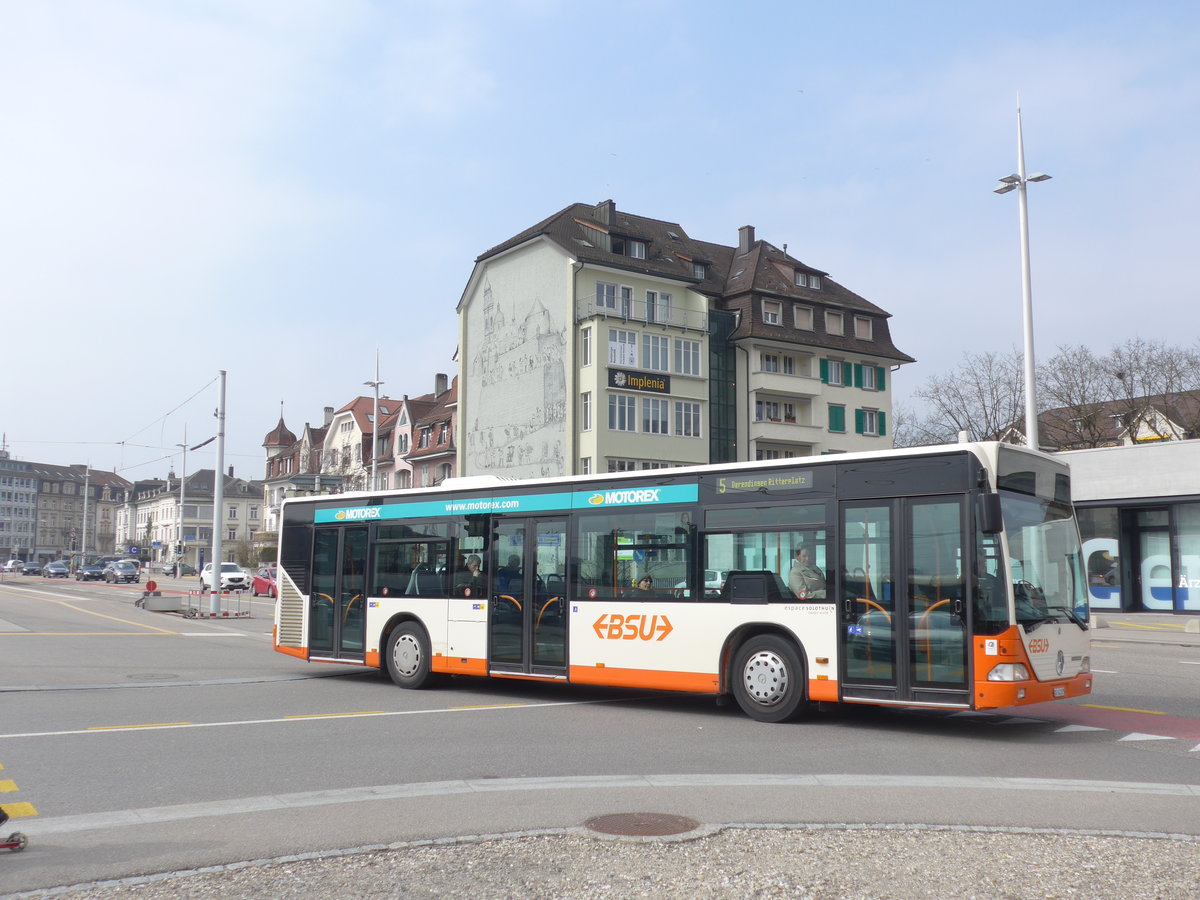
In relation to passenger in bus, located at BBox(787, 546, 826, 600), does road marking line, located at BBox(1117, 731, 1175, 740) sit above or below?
below

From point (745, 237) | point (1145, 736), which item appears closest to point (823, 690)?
point (1145, 736)

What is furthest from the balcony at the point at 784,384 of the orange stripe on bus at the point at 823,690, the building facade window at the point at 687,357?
the orange stripe on bus at the point at 823,690

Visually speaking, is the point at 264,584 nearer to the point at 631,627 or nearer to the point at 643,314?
the point at 643,314

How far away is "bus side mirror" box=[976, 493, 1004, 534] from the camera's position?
10.1 meters

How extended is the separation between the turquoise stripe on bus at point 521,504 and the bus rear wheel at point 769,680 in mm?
1808

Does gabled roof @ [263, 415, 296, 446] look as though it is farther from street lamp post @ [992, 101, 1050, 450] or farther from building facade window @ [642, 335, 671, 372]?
street lamp post @ [992, 101, 1050, 450]

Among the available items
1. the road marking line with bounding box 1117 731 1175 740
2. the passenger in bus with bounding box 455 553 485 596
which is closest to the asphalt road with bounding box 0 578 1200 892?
the road marking line with bounding box 1117 731 1175 740

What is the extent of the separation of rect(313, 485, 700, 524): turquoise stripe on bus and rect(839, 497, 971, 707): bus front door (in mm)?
Result: 2212

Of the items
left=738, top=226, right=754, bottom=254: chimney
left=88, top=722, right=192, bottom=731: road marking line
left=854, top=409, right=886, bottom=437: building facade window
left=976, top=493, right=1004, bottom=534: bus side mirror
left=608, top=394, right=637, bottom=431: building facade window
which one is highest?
left=738, top=226, right=754, bottom=254: chimney

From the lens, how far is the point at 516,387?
5538cm

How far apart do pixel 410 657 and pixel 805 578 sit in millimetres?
6138

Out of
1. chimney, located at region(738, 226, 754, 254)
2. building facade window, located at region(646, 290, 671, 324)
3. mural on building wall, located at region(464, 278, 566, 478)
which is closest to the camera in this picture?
mural on building wall, located at region(464, 278, 566, 478)

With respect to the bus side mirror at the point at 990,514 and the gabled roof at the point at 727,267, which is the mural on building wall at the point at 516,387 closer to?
the gabled roof at the point at 727,267

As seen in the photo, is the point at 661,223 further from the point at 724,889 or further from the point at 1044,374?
the point at 724,889
